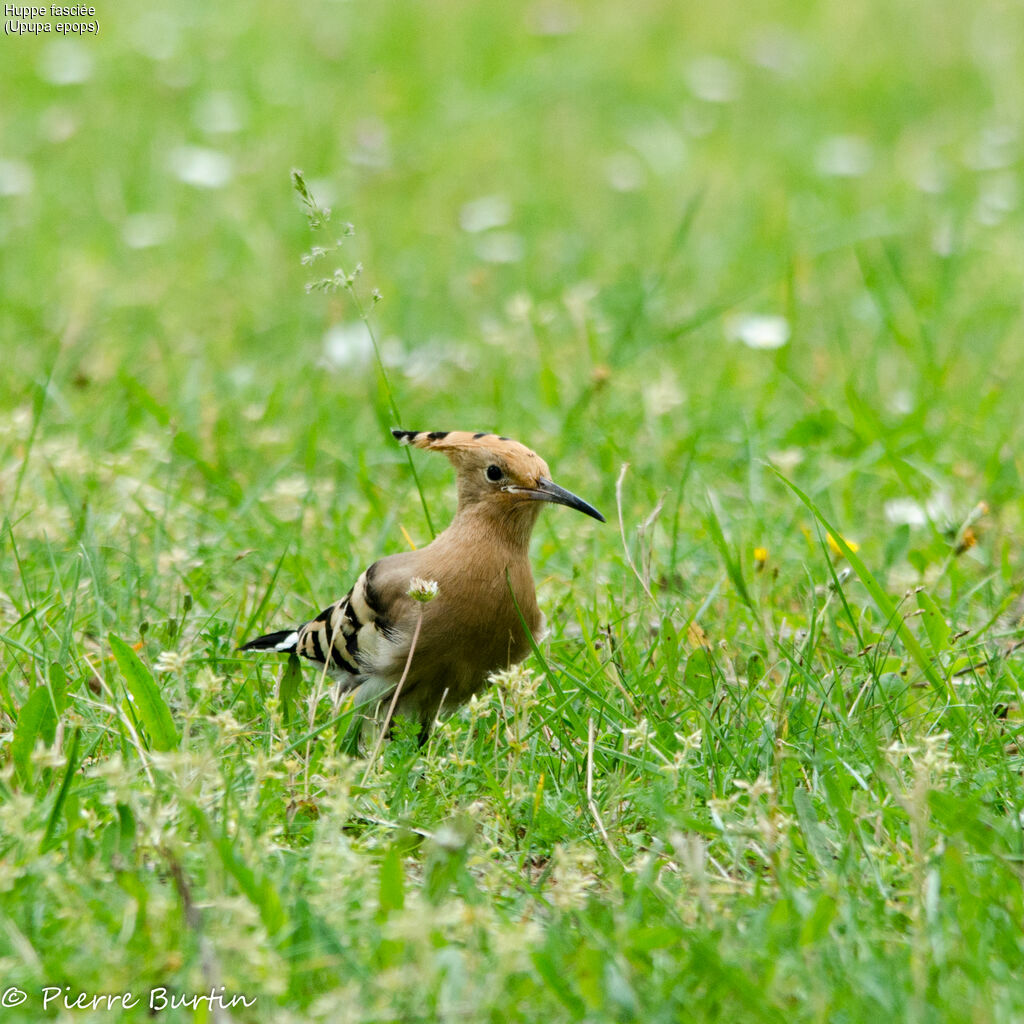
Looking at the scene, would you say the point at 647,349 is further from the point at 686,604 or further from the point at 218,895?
the point at 218,895

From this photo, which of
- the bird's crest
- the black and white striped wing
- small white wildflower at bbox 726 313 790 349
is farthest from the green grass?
the bird's crest

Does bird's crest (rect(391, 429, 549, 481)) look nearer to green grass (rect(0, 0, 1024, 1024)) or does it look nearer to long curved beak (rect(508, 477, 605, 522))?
long curved beak (rect(508, 477, 605, 522))

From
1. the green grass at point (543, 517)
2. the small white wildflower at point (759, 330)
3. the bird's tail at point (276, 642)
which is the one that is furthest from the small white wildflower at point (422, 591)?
the small white wildflower at point (759, 330)

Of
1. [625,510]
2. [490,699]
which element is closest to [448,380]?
[625,510]

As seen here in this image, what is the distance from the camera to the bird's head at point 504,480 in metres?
3.37

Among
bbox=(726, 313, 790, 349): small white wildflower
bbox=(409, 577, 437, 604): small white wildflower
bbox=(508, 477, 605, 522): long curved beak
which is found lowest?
bbox=(726, 313, 790, 349): small white wildflower

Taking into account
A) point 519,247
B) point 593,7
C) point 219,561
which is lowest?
point 219,561

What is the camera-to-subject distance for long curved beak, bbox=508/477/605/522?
3307mm

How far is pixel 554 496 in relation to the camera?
333 cm

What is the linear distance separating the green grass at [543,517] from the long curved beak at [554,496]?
254 millimetres

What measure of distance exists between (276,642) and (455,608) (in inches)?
18.1

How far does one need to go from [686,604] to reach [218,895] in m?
1.89

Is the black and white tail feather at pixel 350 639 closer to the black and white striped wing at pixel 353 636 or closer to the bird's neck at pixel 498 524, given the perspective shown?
the black and white striped wing at pixel 353 636

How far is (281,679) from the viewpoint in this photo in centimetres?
318
